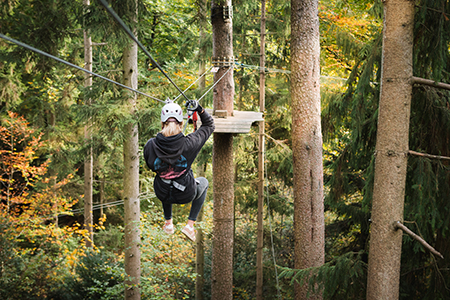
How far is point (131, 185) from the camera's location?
780 centimetres

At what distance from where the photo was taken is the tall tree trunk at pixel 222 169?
21.1ft

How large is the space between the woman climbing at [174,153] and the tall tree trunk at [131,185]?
4.00 m

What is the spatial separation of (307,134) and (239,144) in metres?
5.24

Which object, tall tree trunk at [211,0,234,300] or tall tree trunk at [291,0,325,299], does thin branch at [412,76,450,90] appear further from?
tall tree trunk at [211,0,234,300]

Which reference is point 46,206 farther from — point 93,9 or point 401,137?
point 401,137

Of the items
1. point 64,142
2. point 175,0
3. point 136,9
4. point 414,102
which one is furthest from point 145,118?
point 175,0

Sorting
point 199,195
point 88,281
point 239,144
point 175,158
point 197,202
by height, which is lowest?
point 88,281

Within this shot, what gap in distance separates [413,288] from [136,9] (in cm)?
641

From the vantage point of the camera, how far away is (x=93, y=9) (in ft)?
21.0

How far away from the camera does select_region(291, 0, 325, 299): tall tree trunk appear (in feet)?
16.5

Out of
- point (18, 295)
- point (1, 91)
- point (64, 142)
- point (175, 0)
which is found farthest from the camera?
point (175, 0)

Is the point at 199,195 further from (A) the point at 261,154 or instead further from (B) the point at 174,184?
(A) the point at 261,154

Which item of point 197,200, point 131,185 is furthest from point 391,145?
point 131,185

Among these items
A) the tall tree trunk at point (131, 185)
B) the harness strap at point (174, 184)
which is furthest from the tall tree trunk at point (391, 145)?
the tall tree trunk at point (131, 185)
